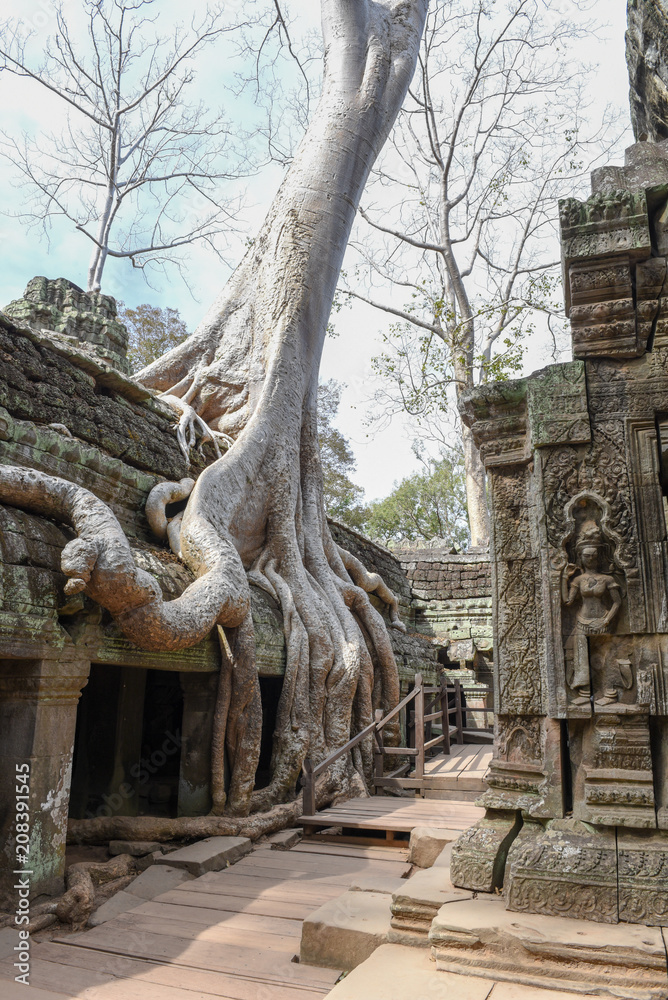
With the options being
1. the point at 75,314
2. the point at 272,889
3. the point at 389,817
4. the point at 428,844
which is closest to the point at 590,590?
the point at 428,844

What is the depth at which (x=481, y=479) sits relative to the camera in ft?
53.4

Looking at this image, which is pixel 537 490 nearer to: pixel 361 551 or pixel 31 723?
pixel 31 723

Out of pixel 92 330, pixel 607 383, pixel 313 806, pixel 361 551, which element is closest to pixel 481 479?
pixel 361 551

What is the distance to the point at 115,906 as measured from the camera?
362cm

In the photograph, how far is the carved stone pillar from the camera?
3434 mm

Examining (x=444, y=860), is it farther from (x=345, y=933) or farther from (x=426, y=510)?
(x=426, y=510)

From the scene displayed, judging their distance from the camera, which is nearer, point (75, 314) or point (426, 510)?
point (75, 314)

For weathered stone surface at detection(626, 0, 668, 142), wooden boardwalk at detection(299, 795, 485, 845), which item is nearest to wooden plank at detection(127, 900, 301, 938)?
wooden boardwalk at detection(299, 795, 485, 845)

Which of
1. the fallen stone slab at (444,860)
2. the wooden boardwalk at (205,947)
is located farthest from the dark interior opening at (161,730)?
the fallen stone slab at (444,860)

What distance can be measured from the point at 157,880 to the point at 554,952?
8.24ft

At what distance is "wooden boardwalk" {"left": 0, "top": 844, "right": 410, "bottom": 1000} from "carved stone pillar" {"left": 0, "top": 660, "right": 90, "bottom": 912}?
37cm

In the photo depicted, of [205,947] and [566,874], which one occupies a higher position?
[566,874]

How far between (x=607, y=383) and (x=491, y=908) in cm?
203

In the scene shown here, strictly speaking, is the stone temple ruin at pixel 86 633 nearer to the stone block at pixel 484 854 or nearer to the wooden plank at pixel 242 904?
the wooden plank at pixel 242 904
